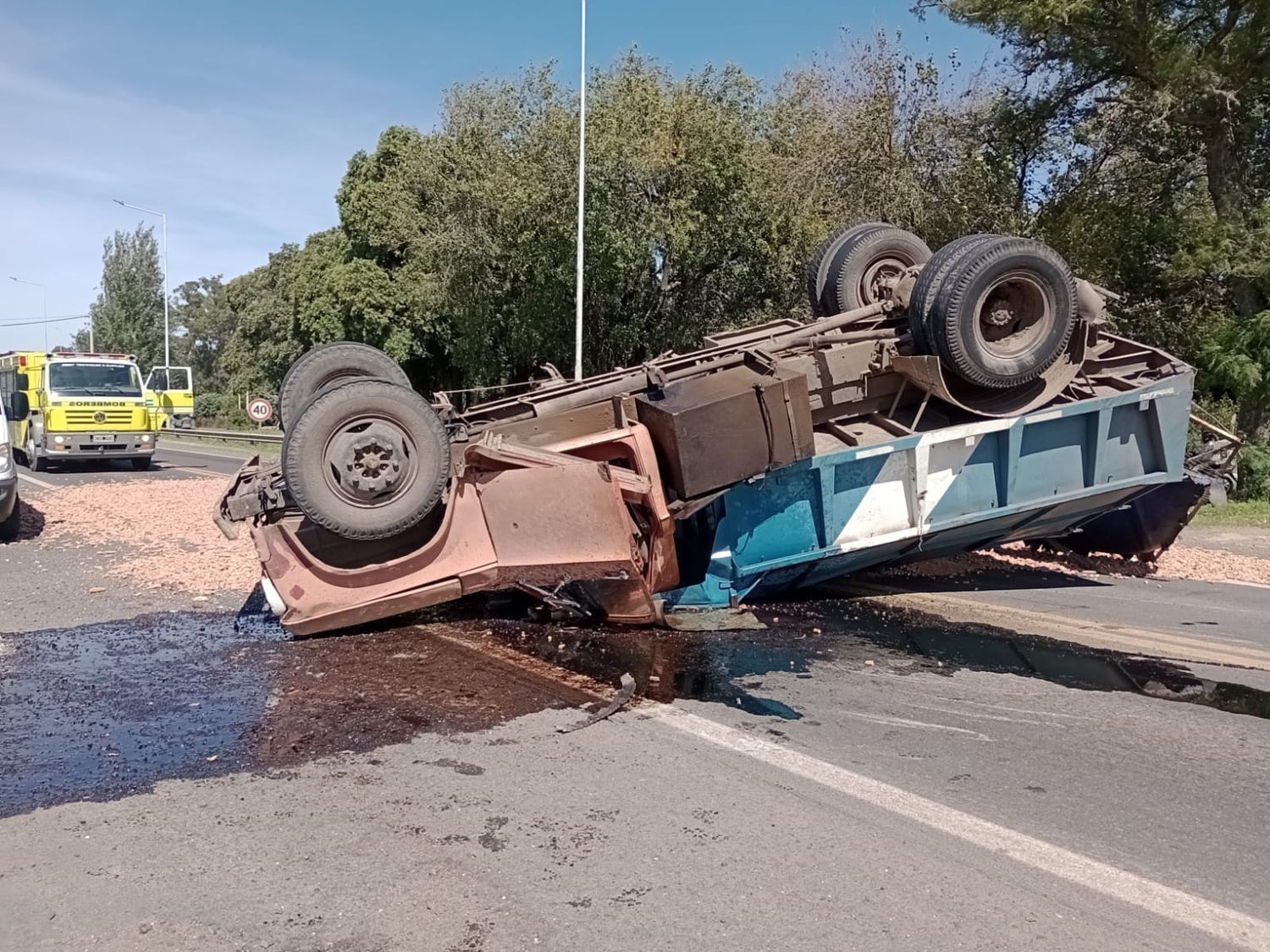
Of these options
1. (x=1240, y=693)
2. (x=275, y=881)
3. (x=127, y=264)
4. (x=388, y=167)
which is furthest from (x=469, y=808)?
(x=127, y=264)

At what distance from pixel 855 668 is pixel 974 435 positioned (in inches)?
76.4

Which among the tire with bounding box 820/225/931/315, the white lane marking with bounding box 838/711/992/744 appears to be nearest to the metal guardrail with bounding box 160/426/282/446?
the tire with bounding box 820/225/931/315

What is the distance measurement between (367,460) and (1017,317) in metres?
4.41

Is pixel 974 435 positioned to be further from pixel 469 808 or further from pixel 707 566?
pixel 469 808

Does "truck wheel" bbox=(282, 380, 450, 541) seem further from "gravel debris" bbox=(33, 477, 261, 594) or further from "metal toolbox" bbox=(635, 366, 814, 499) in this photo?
"gravel debris" bbox=(33, 477, 261, 594)

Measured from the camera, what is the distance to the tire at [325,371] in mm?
7266

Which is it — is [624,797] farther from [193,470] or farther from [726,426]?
[193,470]

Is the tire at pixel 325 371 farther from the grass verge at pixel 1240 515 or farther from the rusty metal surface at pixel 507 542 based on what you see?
the grass verge at pixel 1240 515

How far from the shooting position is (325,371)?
731 centimetres

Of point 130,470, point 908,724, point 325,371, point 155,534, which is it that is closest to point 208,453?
point 130,470

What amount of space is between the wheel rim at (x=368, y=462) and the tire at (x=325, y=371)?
151 cm

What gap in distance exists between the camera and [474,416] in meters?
6.77

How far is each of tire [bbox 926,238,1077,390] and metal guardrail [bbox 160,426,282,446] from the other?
910 inches

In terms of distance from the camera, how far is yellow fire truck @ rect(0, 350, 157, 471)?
19.8 m
